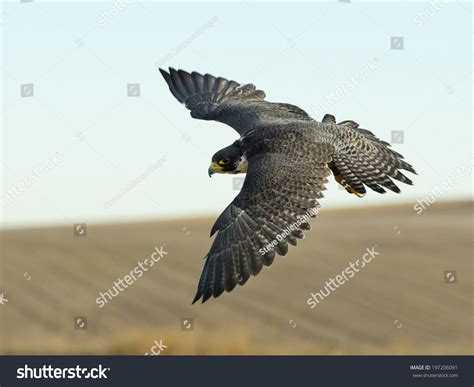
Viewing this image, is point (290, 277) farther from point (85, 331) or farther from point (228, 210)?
point (228, 210)

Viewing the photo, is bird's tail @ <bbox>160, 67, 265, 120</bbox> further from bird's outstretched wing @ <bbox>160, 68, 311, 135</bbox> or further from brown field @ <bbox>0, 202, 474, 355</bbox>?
brown field @ <bbox>0, 202, 474, 355</bbox>

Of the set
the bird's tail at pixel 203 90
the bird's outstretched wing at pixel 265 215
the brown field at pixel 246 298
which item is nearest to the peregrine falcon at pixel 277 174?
the bird's outstretched wing at pixel 265 215

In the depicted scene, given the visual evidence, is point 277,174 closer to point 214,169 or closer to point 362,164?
point 362,164

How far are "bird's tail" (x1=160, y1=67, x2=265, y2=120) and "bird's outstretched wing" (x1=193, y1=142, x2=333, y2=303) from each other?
10.7 ft

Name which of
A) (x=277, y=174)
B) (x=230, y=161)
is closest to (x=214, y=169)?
(x=230, y=161)

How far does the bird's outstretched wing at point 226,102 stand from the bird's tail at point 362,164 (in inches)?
56.9

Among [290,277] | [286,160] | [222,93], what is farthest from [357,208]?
[286,160]

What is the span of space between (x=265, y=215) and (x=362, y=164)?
1.72 m

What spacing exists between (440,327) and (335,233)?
10780mm

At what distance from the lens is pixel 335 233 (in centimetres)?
3522

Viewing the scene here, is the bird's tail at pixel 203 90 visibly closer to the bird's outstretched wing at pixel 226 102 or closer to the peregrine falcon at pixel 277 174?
the bird's outstretched wing at pixel 226 102

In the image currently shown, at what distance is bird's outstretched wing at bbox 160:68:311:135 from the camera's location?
1218cm

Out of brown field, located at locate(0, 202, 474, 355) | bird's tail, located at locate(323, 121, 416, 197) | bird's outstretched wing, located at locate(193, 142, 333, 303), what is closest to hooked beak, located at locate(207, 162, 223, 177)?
bird's outstretched wing, located at locate(193, 142, 333, 303)

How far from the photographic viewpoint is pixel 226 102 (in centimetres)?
1323
